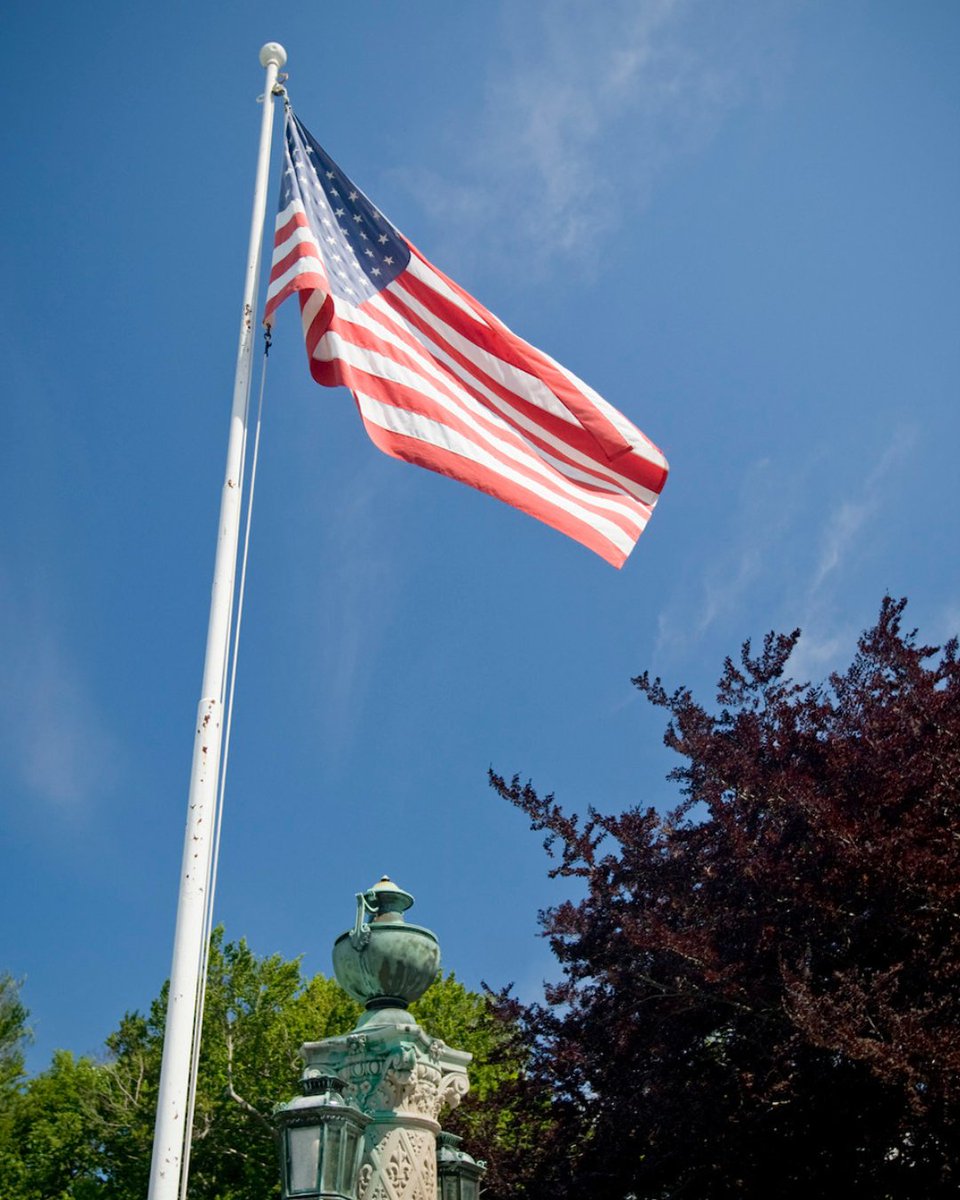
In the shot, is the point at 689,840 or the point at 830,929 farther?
the point at 689,840

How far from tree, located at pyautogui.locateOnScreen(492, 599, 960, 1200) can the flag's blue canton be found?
7.47m

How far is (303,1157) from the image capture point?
230 inches

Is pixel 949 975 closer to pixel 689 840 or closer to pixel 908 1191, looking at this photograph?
pixel 908 1191

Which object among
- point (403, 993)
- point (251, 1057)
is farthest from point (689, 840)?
point (251, 1057)

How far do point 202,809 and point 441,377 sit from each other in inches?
148

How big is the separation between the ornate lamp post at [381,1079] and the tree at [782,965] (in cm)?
539

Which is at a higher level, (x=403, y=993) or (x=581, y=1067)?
(x=581, y=1067)

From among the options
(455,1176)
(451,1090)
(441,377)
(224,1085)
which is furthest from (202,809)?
(224,1085)

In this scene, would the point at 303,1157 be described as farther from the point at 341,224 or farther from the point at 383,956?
the point at 341,224

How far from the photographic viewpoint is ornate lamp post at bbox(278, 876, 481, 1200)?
5.89m

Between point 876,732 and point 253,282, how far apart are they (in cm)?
928

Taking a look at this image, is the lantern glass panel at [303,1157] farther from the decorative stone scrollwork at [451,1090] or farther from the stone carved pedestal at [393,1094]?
the decorative stone scrollwork at [451,1090]

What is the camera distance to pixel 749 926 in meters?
13.2

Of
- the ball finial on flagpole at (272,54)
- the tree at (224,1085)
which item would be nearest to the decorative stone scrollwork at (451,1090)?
the ball finial on flagpole at (272,54)
